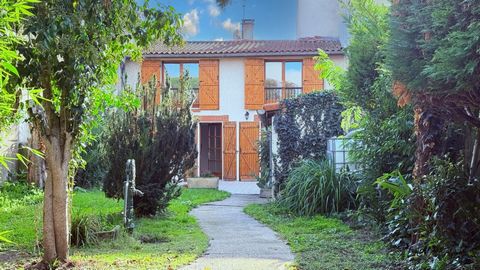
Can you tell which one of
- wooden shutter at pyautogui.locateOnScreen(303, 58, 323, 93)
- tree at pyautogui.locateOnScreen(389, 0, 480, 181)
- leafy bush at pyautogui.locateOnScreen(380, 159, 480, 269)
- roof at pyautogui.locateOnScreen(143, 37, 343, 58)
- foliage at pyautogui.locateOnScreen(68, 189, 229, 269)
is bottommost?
foliage at pyautogui.locateOnScreen(68, 189, 229, 269)

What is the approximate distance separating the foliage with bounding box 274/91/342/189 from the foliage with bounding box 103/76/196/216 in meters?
2.82

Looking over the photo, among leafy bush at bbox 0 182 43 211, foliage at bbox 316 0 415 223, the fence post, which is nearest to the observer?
foliage at bbox 316 0 415 223

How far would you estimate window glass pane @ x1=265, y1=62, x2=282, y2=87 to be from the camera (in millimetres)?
20125

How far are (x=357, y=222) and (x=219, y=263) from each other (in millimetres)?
3310

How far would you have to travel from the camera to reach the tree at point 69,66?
4492mm

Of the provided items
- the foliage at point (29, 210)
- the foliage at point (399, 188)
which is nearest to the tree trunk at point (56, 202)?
the foliage at point (29, 210)

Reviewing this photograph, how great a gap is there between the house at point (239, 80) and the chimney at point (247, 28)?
227 cm

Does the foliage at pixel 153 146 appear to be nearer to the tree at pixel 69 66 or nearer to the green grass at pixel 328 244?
the green grass at pixel 328 244

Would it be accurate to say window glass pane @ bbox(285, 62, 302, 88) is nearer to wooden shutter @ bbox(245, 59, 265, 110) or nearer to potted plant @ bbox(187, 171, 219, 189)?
wooden shutter @ bbox(245, 59, 265, 110)

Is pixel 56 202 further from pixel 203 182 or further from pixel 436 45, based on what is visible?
pixel 203 182

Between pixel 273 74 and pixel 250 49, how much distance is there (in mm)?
1338

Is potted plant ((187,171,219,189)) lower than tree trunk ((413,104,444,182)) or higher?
lower

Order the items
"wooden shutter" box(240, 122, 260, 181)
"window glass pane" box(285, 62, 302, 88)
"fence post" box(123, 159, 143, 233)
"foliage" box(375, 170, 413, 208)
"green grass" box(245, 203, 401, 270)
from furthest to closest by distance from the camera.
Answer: "window glass pane" box(285, 62, 302, 88) < "wooden shutter" box(240, 122, 260, 181) < "fence post" box(123, 159, 143, 233) < "green grass" box(245, 203, 401, 270) < "foliage" box(375, 170, 413, 208)

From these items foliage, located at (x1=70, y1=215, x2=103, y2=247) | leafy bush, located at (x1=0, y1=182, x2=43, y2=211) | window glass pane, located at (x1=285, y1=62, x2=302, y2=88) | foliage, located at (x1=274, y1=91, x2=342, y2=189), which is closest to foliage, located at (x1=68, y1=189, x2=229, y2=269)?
foliage, located at (x1=70, y1=215, x2=103, y2=247)
